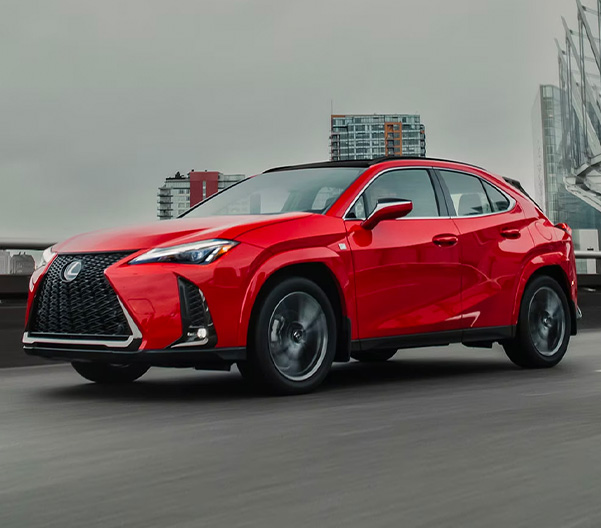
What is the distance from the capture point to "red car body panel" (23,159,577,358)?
6359 millimetres

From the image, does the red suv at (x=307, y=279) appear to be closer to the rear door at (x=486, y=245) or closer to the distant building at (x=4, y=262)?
the rear door at (x=486, y=245)

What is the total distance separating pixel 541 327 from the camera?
8.99m

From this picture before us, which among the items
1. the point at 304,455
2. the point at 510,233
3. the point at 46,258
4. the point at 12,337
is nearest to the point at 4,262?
the point at 12,337

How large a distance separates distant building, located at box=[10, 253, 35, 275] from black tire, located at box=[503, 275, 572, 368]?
171 inches

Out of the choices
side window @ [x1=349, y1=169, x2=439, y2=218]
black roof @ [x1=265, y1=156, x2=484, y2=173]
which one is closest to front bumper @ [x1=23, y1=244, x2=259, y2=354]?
side window @ [x1=349, y1=169, x2=439, y2=218]

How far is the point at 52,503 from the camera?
373 cm

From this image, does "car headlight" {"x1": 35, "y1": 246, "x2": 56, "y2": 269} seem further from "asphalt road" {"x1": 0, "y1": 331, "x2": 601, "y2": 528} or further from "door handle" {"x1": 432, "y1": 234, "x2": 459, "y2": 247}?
"door handle" {"x1": 432, "y1": 234, "x2": 459, "y2": 247}

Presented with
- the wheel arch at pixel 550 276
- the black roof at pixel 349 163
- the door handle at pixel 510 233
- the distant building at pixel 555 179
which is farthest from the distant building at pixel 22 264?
the distant building at pixel 555 179

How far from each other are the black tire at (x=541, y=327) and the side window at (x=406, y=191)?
1.32 metres

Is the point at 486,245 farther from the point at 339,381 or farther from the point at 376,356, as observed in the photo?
the point at 376,356

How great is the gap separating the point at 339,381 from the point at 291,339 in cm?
132

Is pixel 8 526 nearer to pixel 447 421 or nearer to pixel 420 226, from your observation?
pixel 447 421

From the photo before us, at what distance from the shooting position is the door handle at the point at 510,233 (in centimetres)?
858

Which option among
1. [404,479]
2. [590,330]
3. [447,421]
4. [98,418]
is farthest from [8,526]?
[590,330]
